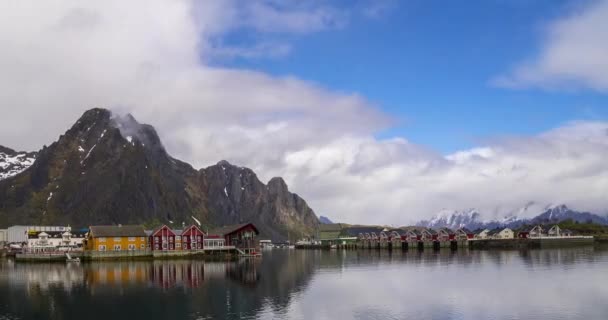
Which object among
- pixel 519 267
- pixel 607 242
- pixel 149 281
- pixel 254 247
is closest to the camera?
pixel 149 281

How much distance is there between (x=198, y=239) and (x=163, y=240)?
25.5 ft

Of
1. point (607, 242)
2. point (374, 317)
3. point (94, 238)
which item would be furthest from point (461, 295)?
point (607, 242)

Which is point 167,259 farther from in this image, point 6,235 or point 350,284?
point 6,235

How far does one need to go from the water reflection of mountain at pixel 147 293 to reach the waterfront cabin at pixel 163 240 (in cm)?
3621

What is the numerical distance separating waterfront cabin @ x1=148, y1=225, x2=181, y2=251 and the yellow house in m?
2.05

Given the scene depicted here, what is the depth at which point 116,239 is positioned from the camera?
122 meters

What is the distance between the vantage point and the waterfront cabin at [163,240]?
408 ft

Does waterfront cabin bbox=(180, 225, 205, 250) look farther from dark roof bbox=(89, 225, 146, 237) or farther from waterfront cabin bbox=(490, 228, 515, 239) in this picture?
waterfront cabin bbox=(490, 228, 515, 239)

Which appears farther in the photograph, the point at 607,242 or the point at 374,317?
the point at 607,242

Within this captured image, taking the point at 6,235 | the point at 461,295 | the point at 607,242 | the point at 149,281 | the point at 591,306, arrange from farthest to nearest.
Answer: the point at 6,235 < the point at 607,242 < the point at 149,281 < the point at 461,295 < the point at 591,306

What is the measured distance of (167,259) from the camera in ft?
390

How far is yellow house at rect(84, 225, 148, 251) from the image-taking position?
120562mm

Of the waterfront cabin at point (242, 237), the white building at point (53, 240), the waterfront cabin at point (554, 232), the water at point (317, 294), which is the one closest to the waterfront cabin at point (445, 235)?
the waterfront cabin at point (554, 232)

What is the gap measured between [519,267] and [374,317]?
165 feet
